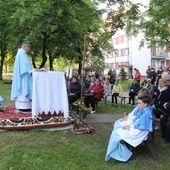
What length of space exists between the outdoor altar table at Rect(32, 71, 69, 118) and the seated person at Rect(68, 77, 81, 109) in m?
2.14

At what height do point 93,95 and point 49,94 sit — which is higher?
point 49,94

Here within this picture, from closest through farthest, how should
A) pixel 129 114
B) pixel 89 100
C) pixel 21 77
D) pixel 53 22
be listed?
pixel 129 114 < pixel 21 77 < pixel 89 100 < pixel 53 22

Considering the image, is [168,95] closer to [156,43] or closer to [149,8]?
[149,8]

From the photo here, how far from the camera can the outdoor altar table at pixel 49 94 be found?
642 cm

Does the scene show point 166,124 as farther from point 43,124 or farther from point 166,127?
point 43,124

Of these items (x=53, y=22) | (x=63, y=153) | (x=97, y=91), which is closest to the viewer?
(x=63, y=153)

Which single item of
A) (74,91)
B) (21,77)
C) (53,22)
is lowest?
(74,91)

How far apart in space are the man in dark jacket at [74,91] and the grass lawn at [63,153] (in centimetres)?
293

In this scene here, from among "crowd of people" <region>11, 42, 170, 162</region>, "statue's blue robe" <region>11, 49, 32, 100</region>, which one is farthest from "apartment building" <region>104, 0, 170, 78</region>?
"statue's blue robe" <region>11, 49, 32, 100</region>

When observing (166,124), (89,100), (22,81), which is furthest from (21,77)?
(166,124)

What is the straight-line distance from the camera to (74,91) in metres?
9.07

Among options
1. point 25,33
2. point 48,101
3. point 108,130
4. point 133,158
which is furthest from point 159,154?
point 25,33

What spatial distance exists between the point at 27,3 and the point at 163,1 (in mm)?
7694

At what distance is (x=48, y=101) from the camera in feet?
21.5
